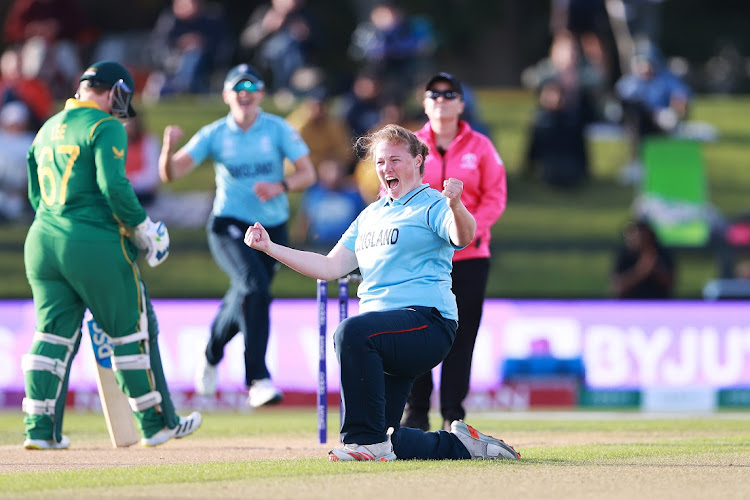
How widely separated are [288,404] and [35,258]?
623 centimetres

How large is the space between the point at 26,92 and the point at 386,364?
13.9 m

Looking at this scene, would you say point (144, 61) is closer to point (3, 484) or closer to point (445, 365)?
point (445, 365)

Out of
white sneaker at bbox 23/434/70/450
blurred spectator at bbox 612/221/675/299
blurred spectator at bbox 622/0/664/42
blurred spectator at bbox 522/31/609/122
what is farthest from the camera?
blurred spectator at bbox 622/0/664/42

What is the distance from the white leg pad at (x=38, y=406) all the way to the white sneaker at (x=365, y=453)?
209cm

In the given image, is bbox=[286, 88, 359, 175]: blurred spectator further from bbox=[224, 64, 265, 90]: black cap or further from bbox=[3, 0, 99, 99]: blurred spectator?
bbox=[224, 64, 265, 90]: black cap

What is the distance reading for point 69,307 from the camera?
8.34 meters

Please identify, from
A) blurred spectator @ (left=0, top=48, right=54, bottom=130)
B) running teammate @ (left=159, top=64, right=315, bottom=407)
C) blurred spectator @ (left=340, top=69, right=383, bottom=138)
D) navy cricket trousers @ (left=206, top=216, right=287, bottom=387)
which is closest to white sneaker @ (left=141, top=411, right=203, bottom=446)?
running teammate @ (left=159, top=64, right=315, bottom=407)

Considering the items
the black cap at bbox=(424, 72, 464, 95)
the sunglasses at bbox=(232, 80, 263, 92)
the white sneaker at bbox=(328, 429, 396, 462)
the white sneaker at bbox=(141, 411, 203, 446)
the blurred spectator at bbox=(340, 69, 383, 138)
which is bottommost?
the white sneaker at bbox=(141, 411, 203, 446)

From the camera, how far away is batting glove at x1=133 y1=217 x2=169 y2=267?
8.38 m

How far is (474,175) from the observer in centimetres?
876

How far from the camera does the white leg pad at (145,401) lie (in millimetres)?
8398

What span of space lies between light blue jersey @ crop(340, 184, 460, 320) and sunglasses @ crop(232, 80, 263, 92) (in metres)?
2.55

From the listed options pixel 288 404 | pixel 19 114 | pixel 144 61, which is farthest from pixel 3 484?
pixel 144 61

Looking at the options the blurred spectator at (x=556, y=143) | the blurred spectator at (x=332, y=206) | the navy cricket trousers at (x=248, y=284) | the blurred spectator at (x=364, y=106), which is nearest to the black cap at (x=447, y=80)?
the navy cricket trousers at (x=248, y=284)
